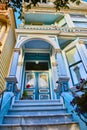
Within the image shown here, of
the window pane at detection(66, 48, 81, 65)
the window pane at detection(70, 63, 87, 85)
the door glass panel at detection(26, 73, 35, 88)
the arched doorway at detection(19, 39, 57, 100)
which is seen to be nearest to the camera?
the window pane at detection(70, 63, 87, 85)

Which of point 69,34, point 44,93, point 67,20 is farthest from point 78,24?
point 44,93

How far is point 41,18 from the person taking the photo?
11.7 metres

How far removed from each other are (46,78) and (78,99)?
5.99m

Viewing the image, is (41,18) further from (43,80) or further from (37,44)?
(43,80)

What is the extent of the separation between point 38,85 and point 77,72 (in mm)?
2332

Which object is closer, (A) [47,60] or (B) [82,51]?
(B) [82,51]

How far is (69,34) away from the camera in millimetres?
8906

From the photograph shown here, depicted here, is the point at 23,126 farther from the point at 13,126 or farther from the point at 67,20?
the point at 67,20

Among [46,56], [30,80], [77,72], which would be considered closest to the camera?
[77,72]

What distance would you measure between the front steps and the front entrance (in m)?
3.02

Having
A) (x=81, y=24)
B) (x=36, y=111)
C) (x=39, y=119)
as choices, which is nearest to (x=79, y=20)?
(x=81, y=24)

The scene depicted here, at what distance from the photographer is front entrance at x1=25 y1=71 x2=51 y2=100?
26.2ft

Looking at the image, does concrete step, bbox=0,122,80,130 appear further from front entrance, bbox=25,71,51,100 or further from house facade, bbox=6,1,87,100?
front entrance, bbox=25,71,51,100

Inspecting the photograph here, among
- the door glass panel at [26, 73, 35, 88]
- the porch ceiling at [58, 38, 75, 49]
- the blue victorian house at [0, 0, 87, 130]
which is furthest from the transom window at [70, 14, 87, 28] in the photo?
the door glass panel at [26, 73, 35, 88]
